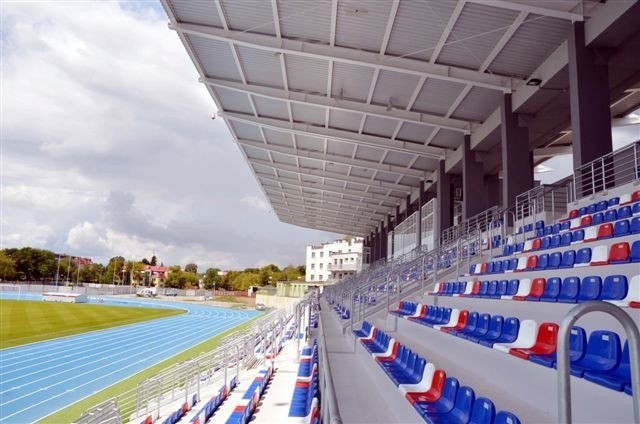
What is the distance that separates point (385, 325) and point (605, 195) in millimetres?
4416

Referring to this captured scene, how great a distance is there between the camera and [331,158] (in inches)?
813

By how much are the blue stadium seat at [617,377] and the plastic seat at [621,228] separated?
11.0ft

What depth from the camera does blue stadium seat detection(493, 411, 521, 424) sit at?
2.12 metres

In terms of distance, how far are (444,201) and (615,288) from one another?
14737 mm

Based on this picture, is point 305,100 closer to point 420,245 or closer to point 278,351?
point 278,351

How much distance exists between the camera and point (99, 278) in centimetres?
9988

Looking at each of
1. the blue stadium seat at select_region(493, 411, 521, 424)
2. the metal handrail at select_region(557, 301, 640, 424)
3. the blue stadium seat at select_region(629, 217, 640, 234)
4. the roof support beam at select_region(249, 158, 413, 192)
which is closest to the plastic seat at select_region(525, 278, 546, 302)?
the blue stadium seat at select_region(629, 217, 640, 234)

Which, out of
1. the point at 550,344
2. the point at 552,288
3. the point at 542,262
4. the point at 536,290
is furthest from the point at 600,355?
the point at 542,262

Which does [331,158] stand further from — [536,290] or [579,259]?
[536,290]

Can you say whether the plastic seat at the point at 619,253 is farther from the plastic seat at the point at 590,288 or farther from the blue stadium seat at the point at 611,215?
the blue stadium seat at the point at 611,215

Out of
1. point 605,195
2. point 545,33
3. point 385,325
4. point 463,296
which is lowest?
point 385,325

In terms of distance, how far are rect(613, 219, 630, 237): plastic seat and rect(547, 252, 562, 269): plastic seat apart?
0.71m

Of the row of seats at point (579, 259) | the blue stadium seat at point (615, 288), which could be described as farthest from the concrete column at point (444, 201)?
the blue stadium seat at point (615, 288)

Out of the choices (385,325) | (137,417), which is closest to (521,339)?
(385,325)
